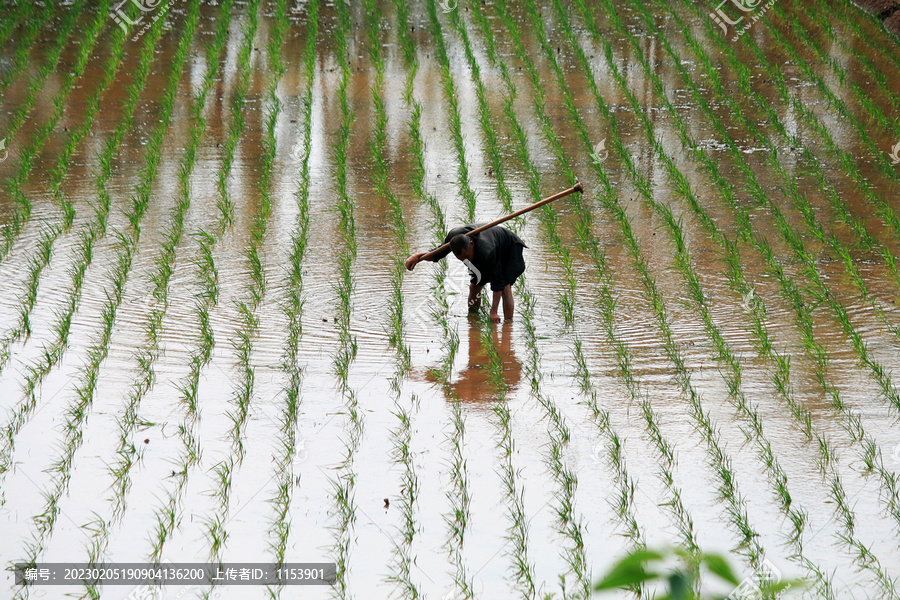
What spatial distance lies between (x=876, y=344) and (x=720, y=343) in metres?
0.91

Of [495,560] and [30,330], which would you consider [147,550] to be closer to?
[495,560]

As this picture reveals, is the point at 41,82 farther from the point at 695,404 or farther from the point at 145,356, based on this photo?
the point at 695,404

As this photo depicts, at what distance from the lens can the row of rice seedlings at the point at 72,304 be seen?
4.64 metres

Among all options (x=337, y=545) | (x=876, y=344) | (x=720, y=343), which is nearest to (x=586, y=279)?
(x=720, y=343)

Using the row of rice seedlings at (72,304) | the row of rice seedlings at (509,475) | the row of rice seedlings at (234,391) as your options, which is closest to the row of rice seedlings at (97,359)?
the row of rice seedlings at (72,304)

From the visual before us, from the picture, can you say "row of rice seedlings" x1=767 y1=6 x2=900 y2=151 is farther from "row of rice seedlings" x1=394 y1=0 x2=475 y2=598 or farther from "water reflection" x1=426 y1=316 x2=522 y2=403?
"water reflection" x1=426 y1=316 x2=522 y2=403

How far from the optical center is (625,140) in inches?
360

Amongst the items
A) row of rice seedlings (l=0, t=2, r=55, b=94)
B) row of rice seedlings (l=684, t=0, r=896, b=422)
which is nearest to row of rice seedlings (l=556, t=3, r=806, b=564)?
row of rice seedlings (l=684, t=0, r=896, b=422)

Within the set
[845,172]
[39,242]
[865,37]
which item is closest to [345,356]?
[39,242]

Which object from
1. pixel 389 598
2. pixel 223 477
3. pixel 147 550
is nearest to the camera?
pixel 389 598

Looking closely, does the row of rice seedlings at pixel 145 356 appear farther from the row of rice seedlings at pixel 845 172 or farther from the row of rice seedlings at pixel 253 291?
the row of rice seedlings at pixel 845 172

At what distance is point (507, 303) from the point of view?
587 centimetres

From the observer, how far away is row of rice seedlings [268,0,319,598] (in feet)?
12.7

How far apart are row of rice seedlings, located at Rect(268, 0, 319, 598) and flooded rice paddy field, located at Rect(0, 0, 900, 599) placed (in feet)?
0.08
